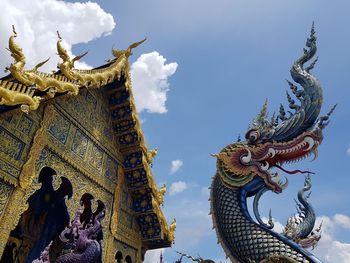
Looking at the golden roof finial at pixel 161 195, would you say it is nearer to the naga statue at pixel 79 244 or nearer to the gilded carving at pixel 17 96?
the naga statue at pixel 79 244

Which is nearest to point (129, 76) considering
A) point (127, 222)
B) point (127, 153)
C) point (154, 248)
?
point (127, 153)

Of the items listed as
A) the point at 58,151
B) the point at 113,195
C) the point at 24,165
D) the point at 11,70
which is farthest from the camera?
the point at 113,195

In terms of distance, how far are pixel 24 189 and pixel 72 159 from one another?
52.9 inches

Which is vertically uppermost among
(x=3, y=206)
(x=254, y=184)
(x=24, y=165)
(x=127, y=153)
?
(x=127, y=153)

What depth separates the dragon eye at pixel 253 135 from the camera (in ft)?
27.9

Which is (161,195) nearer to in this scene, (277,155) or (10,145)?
(277,155)

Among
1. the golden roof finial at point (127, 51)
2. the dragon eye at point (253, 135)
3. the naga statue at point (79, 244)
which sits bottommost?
the naga statue at point (79, 244)

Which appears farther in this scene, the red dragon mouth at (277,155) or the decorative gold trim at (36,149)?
the red dragon mouth at (277,155)

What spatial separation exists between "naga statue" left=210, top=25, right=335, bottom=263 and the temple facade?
1415 mm

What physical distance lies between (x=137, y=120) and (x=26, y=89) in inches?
142

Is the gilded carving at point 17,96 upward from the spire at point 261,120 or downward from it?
downward

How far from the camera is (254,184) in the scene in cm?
823

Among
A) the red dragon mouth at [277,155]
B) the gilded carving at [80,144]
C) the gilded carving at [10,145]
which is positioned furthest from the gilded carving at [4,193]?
the red dragon mouth at [277,155]

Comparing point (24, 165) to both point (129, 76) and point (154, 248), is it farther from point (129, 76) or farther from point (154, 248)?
point (154, 248)
